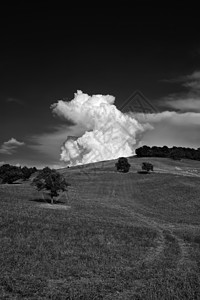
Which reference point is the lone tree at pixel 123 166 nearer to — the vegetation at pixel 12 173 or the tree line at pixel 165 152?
the vegetation at pixel 12 173

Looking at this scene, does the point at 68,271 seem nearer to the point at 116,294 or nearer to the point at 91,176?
the point at 116,294

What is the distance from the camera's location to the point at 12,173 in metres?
113

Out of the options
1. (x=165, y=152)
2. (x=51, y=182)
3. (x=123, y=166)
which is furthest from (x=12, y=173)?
(x=165, y=152)

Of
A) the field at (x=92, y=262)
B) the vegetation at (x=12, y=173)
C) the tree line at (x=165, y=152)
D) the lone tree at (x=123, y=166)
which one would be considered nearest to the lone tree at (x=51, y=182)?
the field at (x=92, y=262)

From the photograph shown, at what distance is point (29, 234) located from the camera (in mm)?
25609

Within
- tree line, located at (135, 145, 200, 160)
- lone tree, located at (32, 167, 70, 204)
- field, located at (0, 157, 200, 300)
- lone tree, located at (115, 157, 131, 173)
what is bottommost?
field, located at (0, 157, 200, 300)

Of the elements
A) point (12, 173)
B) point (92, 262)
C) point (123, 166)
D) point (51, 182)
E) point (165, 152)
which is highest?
point (165, 152)

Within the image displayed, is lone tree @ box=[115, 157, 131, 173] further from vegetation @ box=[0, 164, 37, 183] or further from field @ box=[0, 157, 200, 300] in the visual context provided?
field @ box=[0, 157, 200, 300]

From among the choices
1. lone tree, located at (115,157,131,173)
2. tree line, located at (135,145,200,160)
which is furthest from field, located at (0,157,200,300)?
tree line, located at (135,145,200,160)

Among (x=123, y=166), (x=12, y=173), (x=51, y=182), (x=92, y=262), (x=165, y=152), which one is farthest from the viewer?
(x=165, y=152)

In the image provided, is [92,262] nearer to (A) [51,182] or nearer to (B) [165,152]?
(A) [51,182]

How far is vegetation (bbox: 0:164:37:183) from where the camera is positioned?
113 m

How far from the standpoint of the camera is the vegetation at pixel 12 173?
112875mm

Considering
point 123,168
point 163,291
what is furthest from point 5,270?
point 123,168
